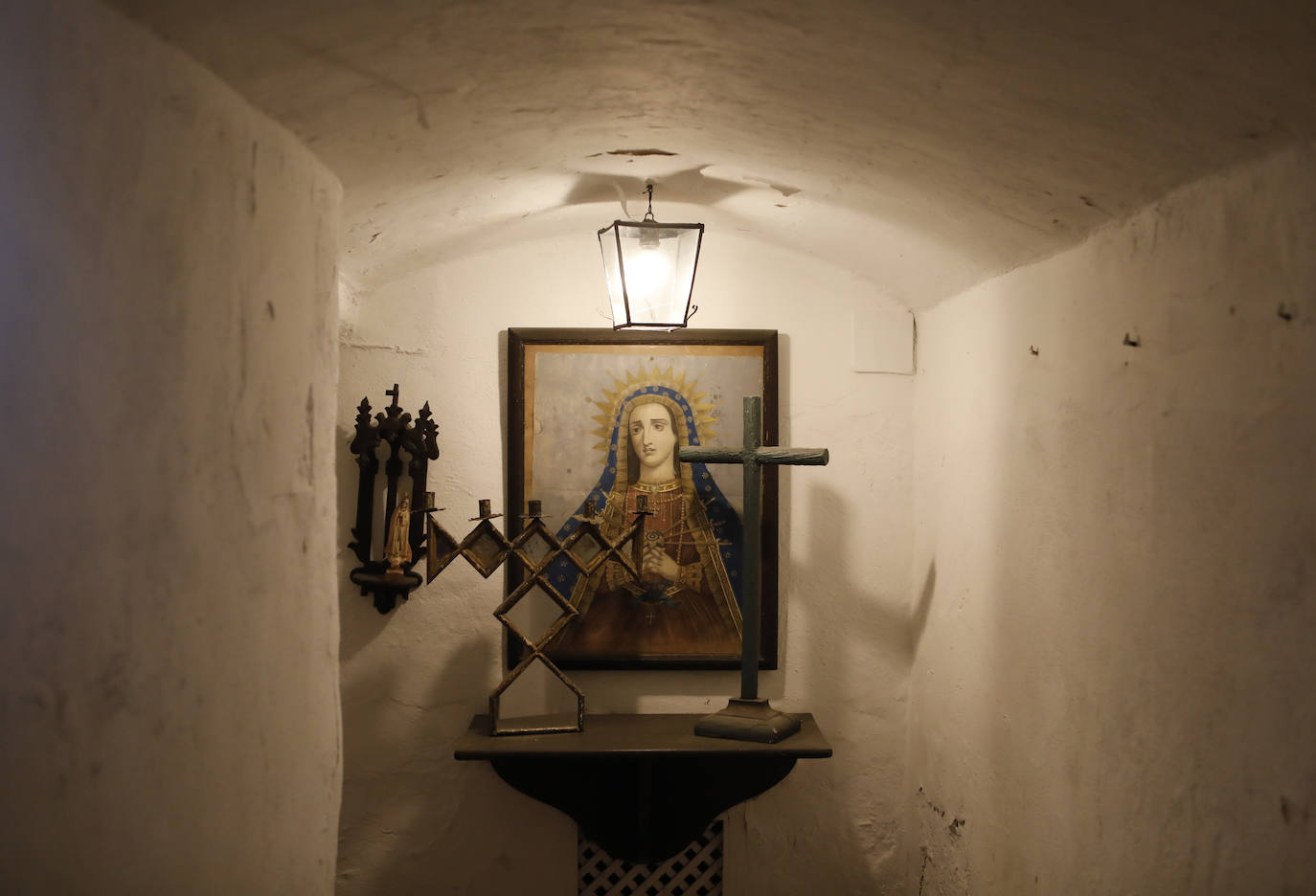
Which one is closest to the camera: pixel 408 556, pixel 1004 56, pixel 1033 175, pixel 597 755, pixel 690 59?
pixel 1004 56

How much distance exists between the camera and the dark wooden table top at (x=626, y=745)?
2178 mm

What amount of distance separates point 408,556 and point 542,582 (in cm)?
35

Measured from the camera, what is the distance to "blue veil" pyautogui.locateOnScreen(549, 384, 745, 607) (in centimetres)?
250

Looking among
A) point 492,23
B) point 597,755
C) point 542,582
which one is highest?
point 492,23

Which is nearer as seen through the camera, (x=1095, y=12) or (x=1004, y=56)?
(x=1095, y=12)

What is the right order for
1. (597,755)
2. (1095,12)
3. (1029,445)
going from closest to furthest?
(1095,12), (1029,445), (597,755)

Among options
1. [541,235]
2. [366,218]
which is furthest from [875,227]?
[366,218]

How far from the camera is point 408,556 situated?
93.4 inches

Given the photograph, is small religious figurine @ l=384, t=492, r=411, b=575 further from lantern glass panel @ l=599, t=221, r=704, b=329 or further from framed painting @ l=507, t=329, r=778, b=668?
lantern glass panel @ l=599, t=221, r=704, b=329

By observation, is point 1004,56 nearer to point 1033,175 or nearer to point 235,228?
point 1033,175

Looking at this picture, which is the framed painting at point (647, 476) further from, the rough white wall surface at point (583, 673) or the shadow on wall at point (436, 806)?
the shadow on wall at point (436, 806)

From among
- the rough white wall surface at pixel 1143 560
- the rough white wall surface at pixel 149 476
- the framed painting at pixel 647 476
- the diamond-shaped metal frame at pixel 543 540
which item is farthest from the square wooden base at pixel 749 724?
the rough white wall surface at pixel 149 476

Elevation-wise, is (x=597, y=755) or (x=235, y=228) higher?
(x=235, y=228)

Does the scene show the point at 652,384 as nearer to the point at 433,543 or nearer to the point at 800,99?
the point at 433,543
